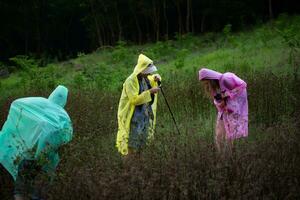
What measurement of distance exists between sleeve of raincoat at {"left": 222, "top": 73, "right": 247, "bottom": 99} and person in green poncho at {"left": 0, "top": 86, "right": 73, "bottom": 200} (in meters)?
1.90

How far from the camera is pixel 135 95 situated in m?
6.53

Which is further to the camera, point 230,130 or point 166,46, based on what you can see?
point 166,46

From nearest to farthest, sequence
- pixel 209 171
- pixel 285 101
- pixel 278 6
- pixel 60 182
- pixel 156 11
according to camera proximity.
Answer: pixel 209 171
pixel 60 182
pixel 285 101
pixel 278 6
pixel 156 11

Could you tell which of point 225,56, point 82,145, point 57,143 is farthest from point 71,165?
point 225,56

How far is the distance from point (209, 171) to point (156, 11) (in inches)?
1018

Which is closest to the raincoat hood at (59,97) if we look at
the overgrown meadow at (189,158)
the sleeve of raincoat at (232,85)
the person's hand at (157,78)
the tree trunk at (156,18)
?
the overgrown meadow at (189,158)

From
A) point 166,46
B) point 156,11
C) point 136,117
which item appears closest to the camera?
point 136,117

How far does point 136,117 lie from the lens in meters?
6.64

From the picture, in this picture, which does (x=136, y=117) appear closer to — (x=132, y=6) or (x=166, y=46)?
(x=166, y=46)

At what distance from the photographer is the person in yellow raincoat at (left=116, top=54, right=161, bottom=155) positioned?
21.4ft

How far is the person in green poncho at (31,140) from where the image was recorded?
5.13 meters

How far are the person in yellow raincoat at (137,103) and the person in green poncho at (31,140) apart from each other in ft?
3.85

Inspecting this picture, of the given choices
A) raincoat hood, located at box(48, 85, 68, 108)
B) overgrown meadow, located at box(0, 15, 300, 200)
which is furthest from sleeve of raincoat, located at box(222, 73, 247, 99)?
raincoat hood, located at box(48, 85, 68, 108)

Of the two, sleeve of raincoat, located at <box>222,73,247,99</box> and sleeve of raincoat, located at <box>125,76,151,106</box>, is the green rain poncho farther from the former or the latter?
sleeve of raincoat, located at <box>222,73,247,99</box>
